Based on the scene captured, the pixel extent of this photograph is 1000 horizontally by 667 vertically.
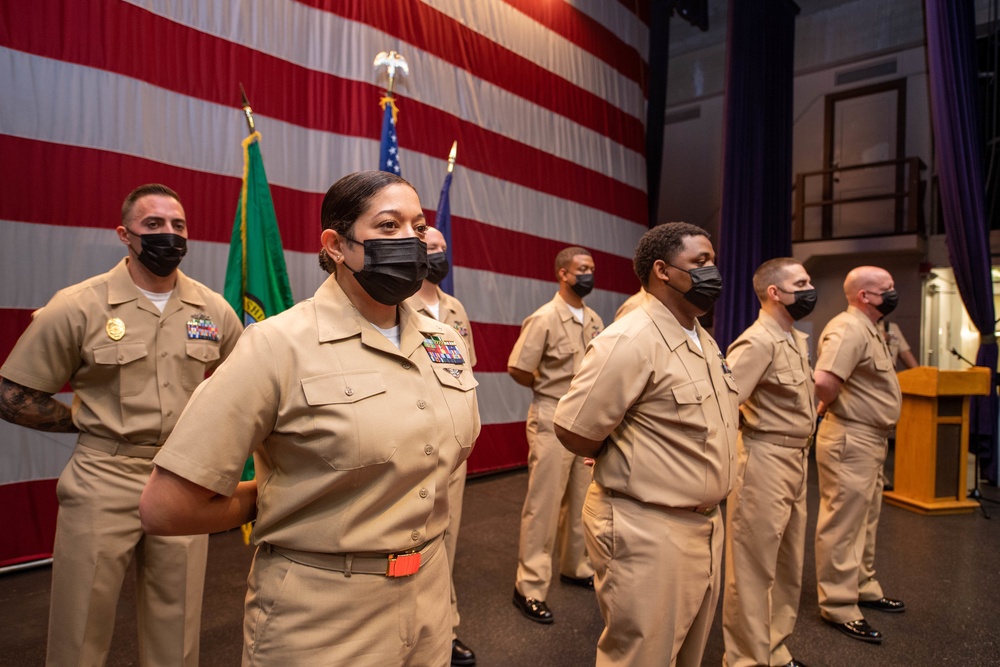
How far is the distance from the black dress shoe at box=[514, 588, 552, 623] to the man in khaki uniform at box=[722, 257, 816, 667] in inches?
30.6

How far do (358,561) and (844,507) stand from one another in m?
2.51

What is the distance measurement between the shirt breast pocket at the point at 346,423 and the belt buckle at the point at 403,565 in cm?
17

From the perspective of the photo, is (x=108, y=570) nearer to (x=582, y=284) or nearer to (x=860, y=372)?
(x=582, y=284)

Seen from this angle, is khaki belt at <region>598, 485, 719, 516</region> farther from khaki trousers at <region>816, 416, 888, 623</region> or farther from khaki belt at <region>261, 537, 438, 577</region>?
khaki trousers at <region>816, 416, 888, 623</region>

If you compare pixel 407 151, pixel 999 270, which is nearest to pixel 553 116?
pixel 407 151

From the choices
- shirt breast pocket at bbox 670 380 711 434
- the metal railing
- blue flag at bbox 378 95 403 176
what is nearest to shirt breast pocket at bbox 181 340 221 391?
shirt breast pocket at bbox 670 380 711 434

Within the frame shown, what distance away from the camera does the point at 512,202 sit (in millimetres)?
5438

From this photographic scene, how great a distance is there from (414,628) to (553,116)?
5.49 m

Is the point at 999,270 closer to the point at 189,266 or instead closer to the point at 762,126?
the point at 762,126

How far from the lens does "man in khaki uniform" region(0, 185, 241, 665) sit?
1685 mm

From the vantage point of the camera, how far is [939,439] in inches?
179

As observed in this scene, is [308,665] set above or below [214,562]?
above

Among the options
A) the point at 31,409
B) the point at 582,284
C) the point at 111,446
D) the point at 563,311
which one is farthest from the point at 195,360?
the point at 582,284

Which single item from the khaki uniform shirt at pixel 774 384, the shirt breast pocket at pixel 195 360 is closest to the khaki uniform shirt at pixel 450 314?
the shirt breast pocket at pixel 195 360
